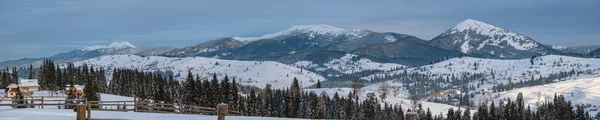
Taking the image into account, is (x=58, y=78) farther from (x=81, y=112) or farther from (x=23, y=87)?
(x=81, y=112)

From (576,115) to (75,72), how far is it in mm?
136863

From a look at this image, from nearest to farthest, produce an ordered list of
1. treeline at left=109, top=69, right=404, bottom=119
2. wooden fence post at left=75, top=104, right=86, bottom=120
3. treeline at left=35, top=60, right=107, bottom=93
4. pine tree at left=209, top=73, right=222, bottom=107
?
wooden fence post at left=75, top=104, right=86, bottom=120 < pine tree at left=209, top=73, right=222, bottom=107 < treeline at left=109, top=69, right=404, bottom=119 < treeline at left=35, top=60, right=107, bottom=93

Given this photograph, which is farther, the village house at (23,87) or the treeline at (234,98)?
the village house at (23,87)

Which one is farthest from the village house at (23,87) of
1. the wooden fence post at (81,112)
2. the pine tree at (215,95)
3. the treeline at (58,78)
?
the wooden fence post at (81,112)

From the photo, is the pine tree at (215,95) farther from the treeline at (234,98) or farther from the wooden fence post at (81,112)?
the wooden fence post at (81,112)

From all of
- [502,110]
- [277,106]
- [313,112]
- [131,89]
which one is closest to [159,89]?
[131,89]

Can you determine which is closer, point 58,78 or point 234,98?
point 234,98

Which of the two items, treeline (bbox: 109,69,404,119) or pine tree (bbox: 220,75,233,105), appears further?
pine tree (bbox: 220,75,233,105)

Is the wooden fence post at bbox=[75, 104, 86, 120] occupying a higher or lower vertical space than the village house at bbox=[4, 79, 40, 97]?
higher

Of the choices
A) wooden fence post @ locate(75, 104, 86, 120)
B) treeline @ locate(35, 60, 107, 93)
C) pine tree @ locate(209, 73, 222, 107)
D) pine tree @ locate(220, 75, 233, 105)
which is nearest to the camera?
wooden fence post @ locate(75, 104, 86, 120)

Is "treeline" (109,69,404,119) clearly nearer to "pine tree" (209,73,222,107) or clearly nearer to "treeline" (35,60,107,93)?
"pine tree" (209,73,222,107)

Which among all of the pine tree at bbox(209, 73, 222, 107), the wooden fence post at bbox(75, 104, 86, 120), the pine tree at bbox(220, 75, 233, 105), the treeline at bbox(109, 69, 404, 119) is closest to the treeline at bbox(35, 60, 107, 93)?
the treeline at bbox(109, 69, 404, 119)

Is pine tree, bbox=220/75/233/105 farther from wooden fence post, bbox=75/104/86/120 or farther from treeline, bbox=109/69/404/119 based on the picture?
wooden fence post, bbox=75/104/86/120

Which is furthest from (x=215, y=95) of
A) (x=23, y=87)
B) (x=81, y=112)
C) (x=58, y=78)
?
(x=81, y=112)
